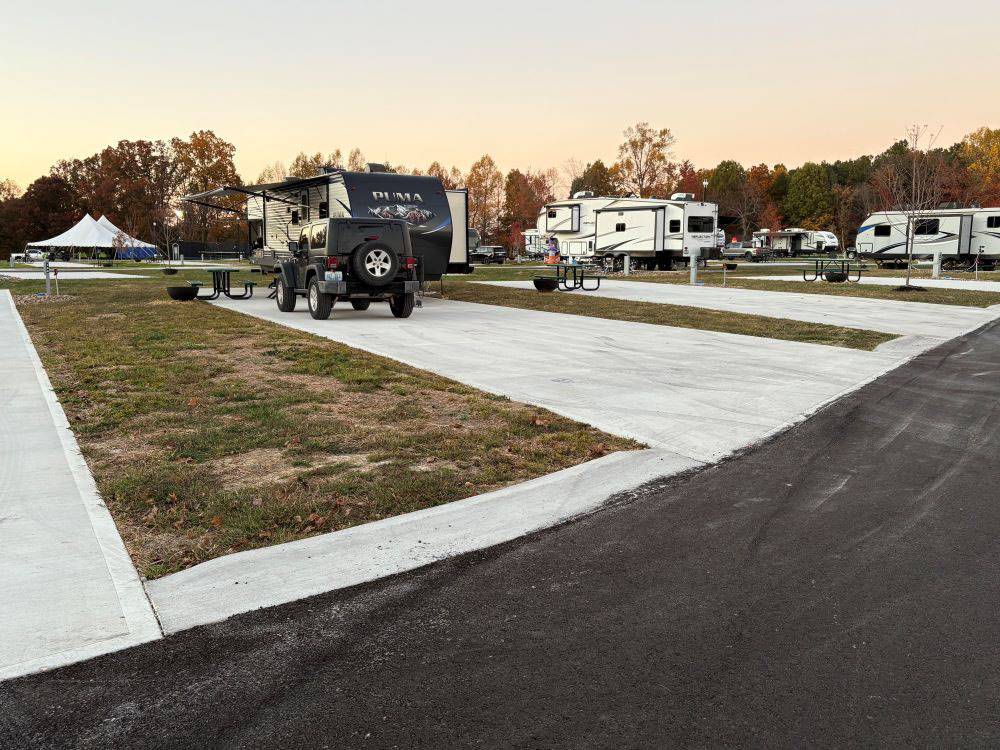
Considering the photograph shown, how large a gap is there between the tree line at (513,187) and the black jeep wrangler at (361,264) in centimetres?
4932

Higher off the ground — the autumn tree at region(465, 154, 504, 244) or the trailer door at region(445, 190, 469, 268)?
the autumn tree at region(465, 154, 504, 244)

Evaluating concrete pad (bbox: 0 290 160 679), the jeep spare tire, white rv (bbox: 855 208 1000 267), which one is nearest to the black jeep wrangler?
the jeep spare tire

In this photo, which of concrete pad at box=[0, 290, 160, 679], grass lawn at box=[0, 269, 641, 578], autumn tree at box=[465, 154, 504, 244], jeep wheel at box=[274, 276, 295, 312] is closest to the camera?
concrete pad at box=[0, 290, 160, 679]

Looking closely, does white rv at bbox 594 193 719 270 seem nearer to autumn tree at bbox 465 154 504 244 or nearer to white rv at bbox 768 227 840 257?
white rv at bbox 768 227 840 257

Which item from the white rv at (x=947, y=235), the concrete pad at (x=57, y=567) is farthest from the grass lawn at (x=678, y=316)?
the white rv at (x=947, y=235)

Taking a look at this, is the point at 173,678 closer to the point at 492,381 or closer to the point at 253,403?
the point at 253,403

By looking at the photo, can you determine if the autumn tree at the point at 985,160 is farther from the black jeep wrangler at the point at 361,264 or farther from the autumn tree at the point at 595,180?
the black jeep wrangler at the point at 361,264

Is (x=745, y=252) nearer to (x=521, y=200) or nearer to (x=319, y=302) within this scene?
(x=521, y=200)

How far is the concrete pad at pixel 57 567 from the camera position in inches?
Result: 133

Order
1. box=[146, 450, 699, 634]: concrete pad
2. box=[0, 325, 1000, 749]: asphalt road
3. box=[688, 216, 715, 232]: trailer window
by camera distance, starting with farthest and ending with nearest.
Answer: box=[688, 216, 715, 232]: trailer window
box=[146, 450, 699, 634]: concrete pad
box=[0, 325, 1000, 749]: asphalt road

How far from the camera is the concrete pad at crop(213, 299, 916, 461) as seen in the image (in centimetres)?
738

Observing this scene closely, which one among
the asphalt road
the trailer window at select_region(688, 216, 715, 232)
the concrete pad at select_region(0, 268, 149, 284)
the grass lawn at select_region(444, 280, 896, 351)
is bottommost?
the asphalt road

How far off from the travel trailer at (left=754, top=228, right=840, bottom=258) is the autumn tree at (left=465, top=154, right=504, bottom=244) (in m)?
23.6

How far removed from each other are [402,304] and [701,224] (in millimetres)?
26242
